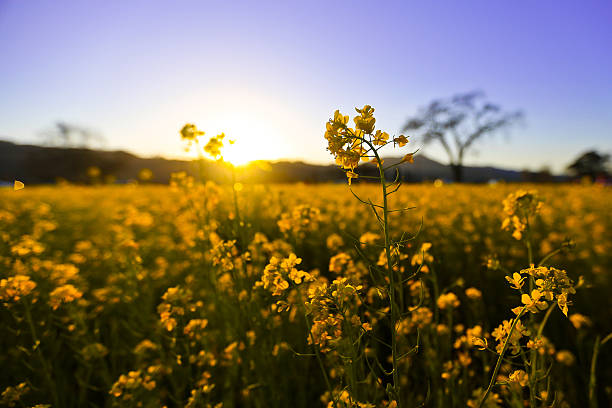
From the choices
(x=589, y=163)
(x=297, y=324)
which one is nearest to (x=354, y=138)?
(x=297, y=324)

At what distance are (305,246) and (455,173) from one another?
150 feet

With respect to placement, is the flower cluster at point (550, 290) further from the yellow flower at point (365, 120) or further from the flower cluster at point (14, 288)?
the flower cluster at point (14, 288)

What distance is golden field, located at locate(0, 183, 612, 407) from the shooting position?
1357 millimetres

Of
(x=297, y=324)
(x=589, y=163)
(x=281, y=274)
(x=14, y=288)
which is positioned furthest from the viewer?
(x=589, y=163)

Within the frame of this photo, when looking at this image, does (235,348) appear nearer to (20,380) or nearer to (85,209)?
(20,380)

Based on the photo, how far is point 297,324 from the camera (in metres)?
2.87

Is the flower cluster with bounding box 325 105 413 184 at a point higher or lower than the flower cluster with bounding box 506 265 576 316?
higher

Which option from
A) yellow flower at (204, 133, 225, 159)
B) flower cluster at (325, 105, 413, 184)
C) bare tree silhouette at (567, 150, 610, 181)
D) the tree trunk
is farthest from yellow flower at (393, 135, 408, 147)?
bare tree silhouette at (567, 150, 610, 181)

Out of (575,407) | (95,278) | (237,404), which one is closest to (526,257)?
(575,407)

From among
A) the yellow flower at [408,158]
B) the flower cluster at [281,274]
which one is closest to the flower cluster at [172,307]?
the flower cluster at [281,274]

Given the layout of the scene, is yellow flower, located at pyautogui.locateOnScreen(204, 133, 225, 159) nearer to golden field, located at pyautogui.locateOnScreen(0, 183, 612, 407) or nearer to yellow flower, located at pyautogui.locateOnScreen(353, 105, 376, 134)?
golden field, located at pyautogui.locateOnScreen(0, 183, 612, 407)

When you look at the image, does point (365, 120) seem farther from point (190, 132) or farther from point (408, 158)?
point (190, 132)

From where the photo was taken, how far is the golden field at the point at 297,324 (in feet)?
4.45

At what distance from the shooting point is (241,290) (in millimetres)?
2123
